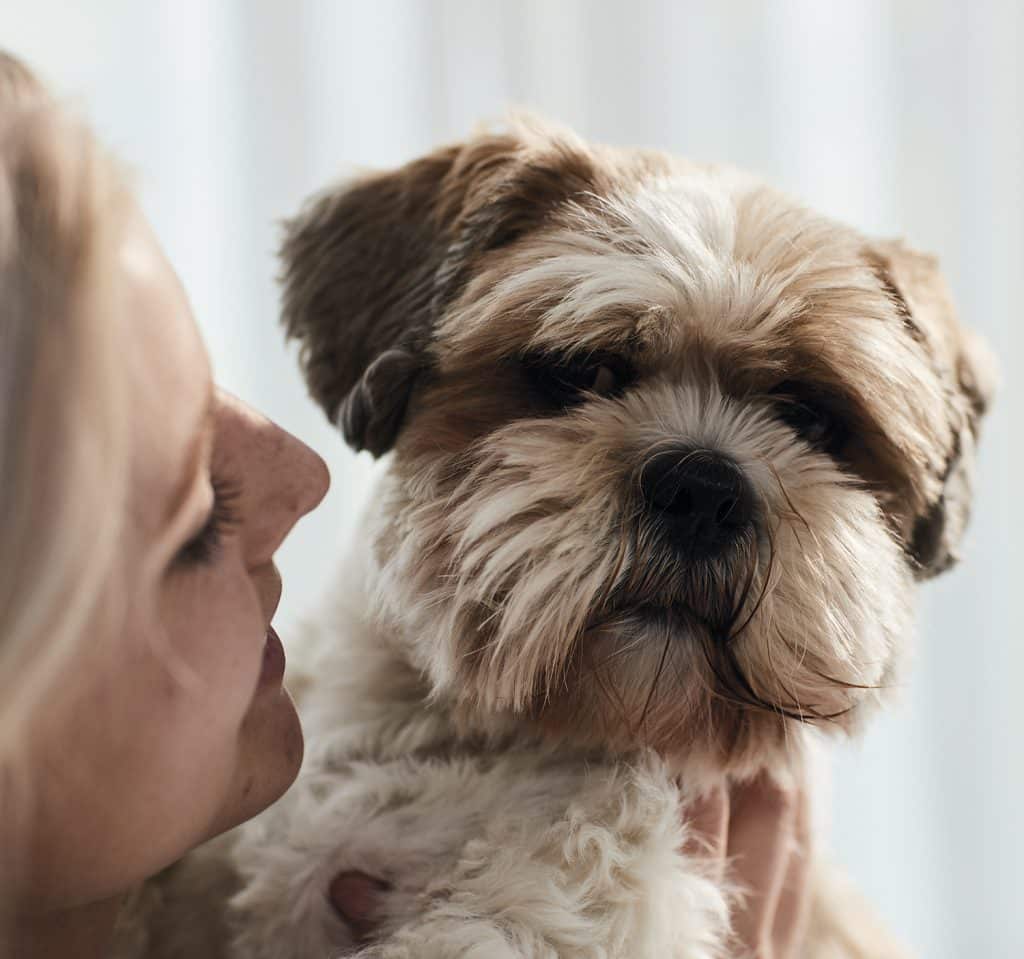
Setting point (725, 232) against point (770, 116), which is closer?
point (725, 232)

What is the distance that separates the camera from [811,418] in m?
1.34

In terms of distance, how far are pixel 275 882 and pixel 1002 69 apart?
219cm

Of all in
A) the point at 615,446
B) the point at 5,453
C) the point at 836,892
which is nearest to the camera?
the point at 5,453

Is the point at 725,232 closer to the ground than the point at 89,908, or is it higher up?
higher up

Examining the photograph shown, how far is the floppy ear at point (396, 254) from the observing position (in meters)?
1.33

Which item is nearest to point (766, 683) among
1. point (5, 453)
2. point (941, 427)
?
point (941, 427)

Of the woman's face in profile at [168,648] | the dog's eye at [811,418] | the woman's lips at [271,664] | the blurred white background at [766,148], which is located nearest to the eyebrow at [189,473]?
the woman's face in profile at [168,648]

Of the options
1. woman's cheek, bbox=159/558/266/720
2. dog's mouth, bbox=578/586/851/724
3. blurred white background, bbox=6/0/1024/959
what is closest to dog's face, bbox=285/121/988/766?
dog's mouth, bbox=578/586/851/724

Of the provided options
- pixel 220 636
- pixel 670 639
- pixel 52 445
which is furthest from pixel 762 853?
pixel 52 445

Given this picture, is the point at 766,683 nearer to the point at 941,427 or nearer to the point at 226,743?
the point at 941,427

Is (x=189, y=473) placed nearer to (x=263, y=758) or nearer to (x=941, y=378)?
(x=263, y=758)

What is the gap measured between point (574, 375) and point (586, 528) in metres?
0.22

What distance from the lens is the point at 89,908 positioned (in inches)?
48.3

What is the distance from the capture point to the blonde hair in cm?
81
